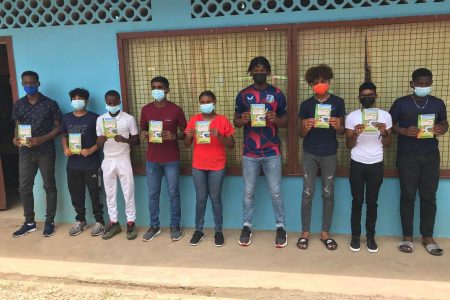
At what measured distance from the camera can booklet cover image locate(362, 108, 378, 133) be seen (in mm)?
4004

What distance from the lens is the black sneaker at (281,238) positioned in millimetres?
4434

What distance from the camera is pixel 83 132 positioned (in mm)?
4801

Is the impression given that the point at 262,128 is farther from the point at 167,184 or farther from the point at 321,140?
the point at 167,184

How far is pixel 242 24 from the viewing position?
15.0 feet

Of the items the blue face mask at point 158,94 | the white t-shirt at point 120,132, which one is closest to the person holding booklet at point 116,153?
the white t-shirt at point 120,132

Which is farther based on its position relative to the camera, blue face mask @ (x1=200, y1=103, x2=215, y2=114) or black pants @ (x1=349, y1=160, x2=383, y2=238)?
blue face mask @ (x1=200, y1=103, x2=215, y2=114)

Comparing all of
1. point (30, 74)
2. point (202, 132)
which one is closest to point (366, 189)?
point (202, 132)

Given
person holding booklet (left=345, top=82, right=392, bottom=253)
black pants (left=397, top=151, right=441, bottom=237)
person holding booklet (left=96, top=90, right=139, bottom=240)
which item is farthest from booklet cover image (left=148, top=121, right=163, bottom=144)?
black pants (left=397, top=151, right=441, bottom=237)

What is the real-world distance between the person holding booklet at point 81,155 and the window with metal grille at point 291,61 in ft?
1.76

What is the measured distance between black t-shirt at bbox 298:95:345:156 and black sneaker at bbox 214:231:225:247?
1.39 metres

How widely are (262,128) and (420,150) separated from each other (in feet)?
5.31

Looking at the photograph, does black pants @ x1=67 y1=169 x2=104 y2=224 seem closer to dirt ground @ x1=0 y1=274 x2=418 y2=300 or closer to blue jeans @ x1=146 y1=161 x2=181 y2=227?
blue jeans @ x1=146 y1=161 x2=181 y2=227

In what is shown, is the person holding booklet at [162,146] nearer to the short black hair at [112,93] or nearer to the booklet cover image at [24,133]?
the short black hair at [112,93]

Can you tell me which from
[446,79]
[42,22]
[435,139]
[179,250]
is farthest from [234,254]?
[42,22]
